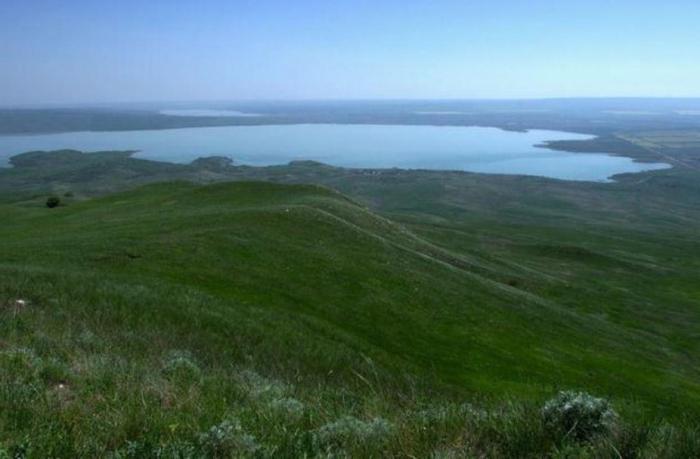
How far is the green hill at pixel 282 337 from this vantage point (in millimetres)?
6840

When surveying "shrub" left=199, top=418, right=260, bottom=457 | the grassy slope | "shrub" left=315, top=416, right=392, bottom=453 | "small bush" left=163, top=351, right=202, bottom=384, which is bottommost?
the grassy slope

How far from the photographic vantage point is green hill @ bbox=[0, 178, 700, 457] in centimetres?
684

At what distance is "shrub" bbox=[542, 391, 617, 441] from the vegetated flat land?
8.8 inches

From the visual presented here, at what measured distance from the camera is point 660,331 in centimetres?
4919

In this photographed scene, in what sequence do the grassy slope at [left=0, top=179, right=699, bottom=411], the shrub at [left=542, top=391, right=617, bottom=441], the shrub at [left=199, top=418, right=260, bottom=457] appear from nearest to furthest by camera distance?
the shrub at [left=199, top=418, right=260, bottom=457]
the shrub at [left=542, top=391, right=617, bottom=441]
the grassy slope at [left=0, top=179, right=699, bottom=411]

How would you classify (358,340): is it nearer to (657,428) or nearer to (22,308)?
(22,308)

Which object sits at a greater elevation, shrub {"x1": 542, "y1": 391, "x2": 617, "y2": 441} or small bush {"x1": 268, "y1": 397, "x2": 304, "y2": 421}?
shrub {"x1": 542, "y1": 391, "x2": 617, "y2": 441}

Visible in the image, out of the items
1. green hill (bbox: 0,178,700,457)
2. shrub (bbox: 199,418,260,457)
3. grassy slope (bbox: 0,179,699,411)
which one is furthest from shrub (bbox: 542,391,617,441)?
grassy slope (bbox: 0,179,699,411)

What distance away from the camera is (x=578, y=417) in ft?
22.8

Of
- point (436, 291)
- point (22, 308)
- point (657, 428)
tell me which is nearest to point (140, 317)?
point (22, 308)

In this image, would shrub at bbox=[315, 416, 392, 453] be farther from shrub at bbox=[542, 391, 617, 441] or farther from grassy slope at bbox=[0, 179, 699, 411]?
grassy slope at bbox=[0, 179, 699, 411]

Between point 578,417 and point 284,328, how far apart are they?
1610 centimetres

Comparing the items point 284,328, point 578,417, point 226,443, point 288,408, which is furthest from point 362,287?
point 226,443

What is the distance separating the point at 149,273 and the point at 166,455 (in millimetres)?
21563
